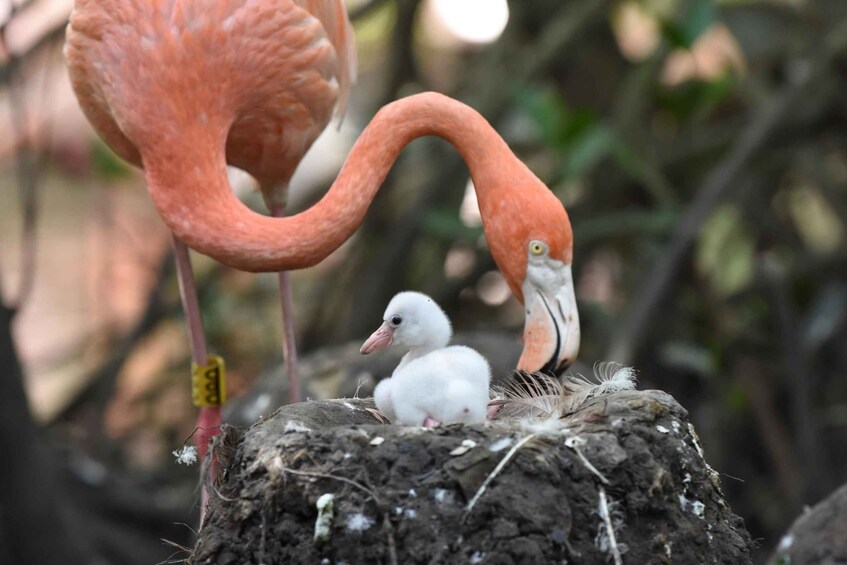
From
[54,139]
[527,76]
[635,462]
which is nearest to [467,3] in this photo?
[527,76]

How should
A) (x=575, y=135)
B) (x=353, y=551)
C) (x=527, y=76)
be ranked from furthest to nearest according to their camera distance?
(x=527, y=76) < (x=575, y=135) < (x=353, y=551)

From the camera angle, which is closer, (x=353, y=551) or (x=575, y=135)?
(x=353, y=551)

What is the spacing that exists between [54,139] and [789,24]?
490cm

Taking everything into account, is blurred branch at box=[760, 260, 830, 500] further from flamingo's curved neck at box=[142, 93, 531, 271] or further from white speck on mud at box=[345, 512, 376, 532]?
white speck on mud at box=[345, 512, 376, 532]

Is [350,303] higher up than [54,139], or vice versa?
[54,139]

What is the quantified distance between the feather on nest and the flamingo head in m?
0.05

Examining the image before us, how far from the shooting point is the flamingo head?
10.4 ft

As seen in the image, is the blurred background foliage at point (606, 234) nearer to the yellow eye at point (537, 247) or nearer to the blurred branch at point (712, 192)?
the blurred branch at point (712, 192)

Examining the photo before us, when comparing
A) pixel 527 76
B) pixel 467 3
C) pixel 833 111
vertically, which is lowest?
pixel 833 111

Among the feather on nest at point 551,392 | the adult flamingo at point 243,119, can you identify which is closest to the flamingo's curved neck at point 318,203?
the adult flamingo at point 243,119

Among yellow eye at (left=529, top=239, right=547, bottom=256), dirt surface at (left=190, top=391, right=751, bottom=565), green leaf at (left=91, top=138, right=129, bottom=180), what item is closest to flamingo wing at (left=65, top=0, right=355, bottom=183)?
yellow eye at (left=529, top=239, right=547, bottom=256)

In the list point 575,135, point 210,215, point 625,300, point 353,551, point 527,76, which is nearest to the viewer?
point 353,551

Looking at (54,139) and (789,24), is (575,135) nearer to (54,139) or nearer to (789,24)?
(789,24)

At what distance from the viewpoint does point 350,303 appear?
6.78 metres
